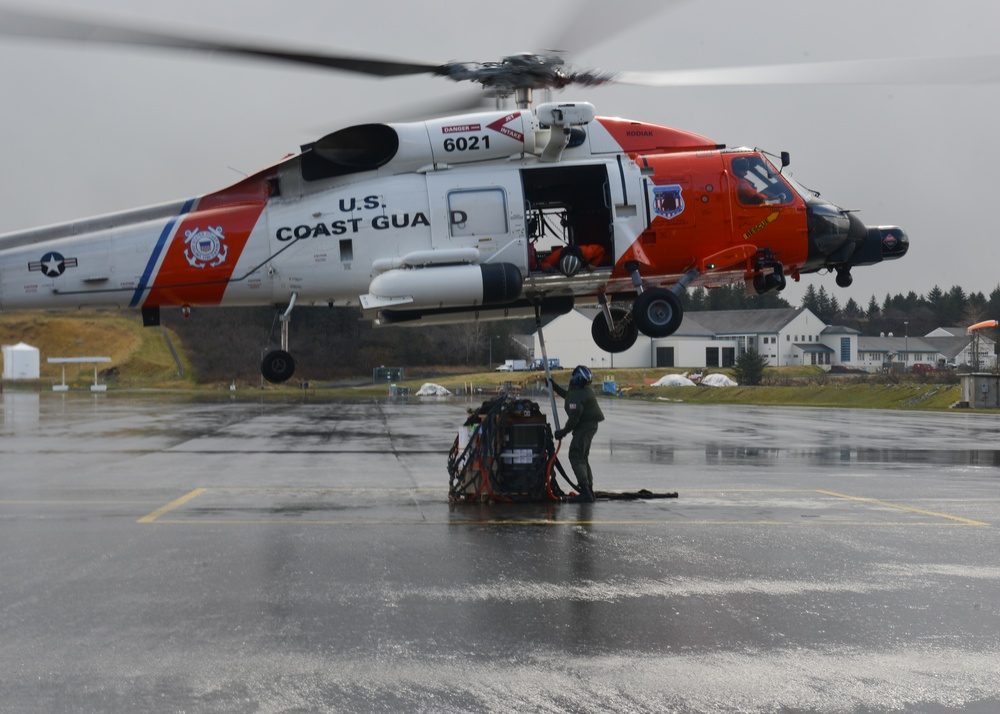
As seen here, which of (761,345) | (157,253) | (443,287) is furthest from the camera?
(761,345)

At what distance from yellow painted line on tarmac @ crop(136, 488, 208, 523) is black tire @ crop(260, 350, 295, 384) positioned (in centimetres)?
196

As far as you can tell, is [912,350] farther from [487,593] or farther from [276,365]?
[487,593]

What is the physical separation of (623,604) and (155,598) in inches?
144

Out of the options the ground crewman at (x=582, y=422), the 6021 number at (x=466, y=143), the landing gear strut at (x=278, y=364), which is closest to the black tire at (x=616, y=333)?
the ground crewman at (x=582, y=422)

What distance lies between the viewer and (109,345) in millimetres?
51250

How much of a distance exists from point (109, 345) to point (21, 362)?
7.52 m

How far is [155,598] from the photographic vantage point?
288 inches

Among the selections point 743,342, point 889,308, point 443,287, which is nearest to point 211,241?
point 443,287

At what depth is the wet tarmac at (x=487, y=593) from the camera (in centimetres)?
537

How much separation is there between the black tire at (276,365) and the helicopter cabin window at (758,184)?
272 inches

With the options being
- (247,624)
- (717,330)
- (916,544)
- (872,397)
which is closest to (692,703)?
(247,624)

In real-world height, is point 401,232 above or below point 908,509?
above

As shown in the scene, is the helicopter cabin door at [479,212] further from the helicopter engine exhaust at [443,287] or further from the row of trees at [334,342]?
the row of trees at [334,342]

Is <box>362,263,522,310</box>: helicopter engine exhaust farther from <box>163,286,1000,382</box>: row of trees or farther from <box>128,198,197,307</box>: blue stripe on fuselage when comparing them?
<box>163,286,1000,382</box>: row of trees
